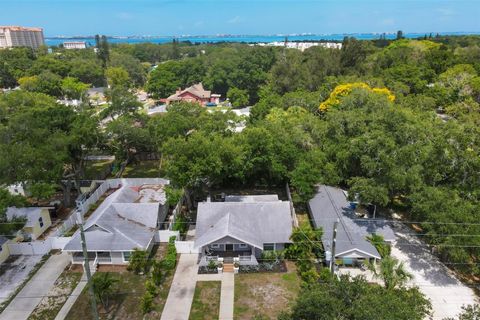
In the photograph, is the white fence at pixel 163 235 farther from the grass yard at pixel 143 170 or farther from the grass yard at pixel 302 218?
the grass yard at pixel 143 170

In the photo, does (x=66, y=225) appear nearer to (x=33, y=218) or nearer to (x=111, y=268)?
(x=33, y=218)

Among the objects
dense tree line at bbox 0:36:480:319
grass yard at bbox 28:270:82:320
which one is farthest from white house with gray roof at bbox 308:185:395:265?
grass yard at bbox 28:270:82:320

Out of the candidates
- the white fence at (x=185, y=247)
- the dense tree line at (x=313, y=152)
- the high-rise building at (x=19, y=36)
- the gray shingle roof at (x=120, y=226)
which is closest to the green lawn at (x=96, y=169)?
the dense tree line at (x=313, y=152)

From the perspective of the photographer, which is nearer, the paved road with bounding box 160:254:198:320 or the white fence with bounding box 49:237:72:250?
the paved road with bounding box 160:254:198:320

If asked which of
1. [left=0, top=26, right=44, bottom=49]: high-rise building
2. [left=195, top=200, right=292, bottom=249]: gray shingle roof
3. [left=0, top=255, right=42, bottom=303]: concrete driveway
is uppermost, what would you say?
[left=0, top=26, right=44, bottom=49]: high-rise building

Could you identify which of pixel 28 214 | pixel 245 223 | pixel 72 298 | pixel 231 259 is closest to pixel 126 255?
pixel 72 298

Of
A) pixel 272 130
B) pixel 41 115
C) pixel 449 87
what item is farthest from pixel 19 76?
pixel 449 87

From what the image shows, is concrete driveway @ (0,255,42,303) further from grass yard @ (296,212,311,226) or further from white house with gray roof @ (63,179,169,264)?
grass yard @ (296,212,311,226)

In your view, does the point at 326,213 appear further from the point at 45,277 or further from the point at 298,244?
the point at 45,277
